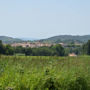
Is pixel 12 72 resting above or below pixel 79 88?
above

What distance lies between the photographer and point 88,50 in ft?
173

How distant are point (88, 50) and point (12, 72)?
4838 cm

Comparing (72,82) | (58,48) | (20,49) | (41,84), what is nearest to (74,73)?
(72,82)

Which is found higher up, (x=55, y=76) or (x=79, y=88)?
(x=55, y=76)

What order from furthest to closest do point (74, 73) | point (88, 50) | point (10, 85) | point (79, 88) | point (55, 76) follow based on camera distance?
1. point (88, 50)
2. point (74, 73)
3. point (79, 88)
4. point (55, 76)
5. point (10, 85)

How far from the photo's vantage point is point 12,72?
5812mm

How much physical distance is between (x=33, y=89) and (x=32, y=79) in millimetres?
391

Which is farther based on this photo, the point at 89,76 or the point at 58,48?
the point at 58,48

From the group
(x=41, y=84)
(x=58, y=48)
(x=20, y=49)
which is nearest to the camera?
(x=41, y=84)

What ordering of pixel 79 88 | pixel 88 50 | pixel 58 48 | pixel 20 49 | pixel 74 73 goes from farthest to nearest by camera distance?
pixel 58 48
pixel 20 49
pixel 88 50
pixel 74 73
pixel 79 88

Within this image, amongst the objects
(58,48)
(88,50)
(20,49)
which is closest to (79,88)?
(88,50)

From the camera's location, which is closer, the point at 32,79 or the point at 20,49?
the point at 32,79

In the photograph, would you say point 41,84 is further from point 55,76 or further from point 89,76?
point 89,76

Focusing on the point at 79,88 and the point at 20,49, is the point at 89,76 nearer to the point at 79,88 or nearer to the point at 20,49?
the point at 79,88
